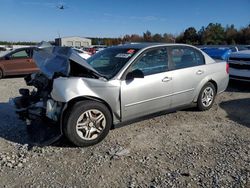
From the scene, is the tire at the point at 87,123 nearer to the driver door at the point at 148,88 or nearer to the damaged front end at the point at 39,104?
the damaged front end at the point at 39,104

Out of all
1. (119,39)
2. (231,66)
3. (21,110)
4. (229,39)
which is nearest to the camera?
(21,110)

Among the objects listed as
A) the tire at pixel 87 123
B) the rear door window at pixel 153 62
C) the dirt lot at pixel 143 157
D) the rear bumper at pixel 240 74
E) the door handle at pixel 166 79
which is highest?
the rear door window at pixel 153 62

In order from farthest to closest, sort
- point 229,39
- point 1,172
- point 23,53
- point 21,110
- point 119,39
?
point 119,39, point 229,39, point 23,53, point 21,110, point 1,172

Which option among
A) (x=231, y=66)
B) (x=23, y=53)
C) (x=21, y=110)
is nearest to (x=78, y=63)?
(x=21, y=110)

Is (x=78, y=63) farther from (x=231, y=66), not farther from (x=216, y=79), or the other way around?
(x=231, y=66)

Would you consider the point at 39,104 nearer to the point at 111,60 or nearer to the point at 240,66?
the point at 111,60

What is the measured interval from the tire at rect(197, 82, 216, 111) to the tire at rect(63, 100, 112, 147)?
7.52ft

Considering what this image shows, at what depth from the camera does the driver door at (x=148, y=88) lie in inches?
175

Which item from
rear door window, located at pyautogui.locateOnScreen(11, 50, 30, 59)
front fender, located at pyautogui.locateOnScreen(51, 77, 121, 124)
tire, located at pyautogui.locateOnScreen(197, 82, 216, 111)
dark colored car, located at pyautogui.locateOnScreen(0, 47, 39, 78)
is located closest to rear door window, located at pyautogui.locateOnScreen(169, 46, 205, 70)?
tire, located at pyautogui.locateOnScreen(197, 82, 216, 111)

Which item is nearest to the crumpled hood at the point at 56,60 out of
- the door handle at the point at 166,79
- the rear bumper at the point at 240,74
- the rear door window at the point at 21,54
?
the door handle at the point at 166,79

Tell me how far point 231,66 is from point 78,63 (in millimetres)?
6072

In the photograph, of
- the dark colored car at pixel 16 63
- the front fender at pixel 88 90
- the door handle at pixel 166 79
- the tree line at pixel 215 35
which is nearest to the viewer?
the front fender at pixel 88 90

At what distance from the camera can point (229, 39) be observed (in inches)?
2456

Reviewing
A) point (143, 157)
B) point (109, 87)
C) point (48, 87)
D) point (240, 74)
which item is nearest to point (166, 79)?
point (109, 87)
